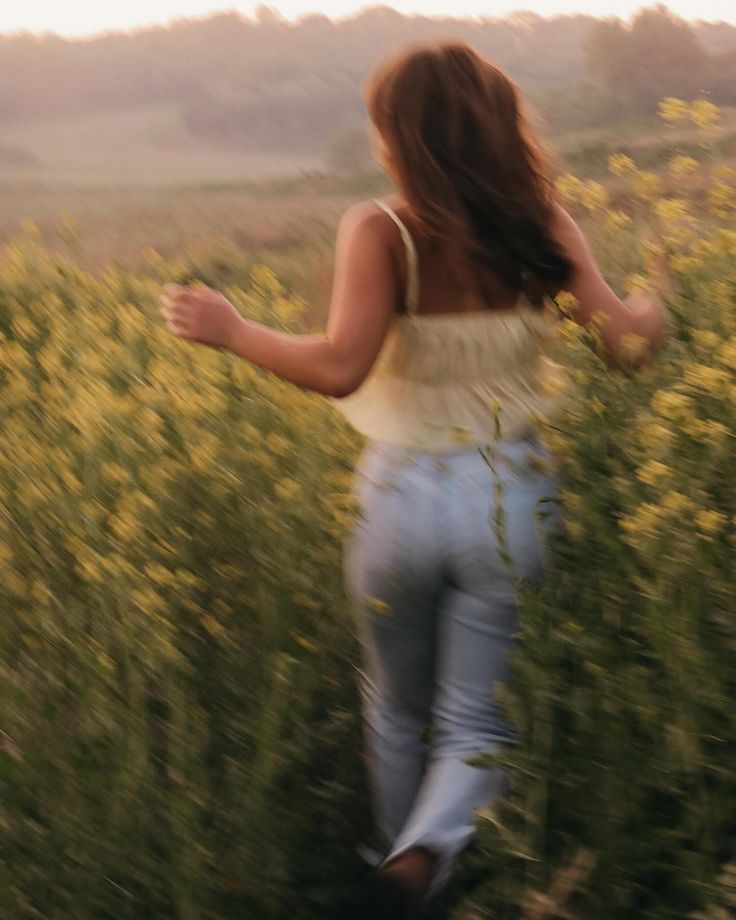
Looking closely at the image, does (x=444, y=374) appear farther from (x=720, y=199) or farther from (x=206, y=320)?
→ (x=720, y=199)

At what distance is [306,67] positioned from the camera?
10.2 metres

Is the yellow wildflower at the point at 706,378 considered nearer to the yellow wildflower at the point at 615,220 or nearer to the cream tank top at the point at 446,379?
the cream tank top at the point at 446,379

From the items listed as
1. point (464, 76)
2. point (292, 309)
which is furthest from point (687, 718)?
point (292, 309)

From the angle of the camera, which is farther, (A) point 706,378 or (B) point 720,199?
(B) point 720,199

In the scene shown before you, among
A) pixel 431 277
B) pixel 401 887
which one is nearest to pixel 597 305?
pixel 431 277

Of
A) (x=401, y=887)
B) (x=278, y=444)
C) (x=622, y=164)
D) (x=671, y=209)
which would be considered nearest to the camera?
(x=401, y=887)

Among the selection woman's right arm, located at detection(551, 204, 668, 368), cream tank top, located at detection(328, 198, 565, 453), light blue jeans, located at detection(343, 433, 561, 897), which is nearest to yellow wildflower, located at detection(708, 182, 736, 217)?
woman's right arm, located at detection(551, 204, 668, 368)

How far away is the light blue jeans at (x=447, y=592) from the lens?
225cm

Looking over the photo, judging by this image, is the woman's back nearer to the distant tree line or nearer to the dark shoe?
the dark shoe

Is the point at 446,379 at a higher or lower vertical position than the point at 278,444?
higher

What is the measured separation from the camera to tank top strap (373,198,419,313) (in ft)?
7.50

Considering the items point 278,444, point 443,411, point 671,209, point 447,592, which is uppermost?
point 671,209

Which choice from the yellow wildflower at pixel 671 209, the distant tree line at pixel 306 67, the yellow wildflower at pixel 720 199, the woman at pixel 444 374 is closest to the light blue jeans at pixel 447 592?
the woman at pixel 444 374

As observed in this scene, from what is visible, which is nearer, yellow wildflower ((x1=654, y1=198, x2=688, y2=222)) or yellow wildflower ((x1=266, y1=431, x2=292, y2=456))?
yellow wildflower ((x1=266, y1=431, x2=292, y2=456))
